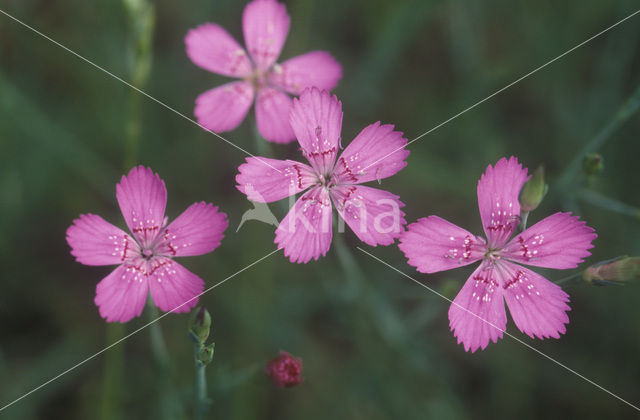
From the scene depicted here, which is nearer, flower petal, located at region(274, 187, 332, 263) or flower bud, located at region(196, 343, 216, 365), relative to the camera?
flower bud, located at region(196, 343, 216, 365)

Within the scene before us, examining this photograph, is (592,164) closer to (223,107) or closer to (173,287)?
(223,107)

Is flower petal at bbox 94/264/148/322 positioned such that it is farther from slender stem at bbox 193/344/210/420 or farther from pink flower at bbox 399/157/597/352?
pink flower at bbox 399/157/597/352

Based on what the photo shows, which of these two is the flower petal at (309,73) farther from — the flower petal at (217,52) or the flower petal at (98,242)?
the flower petal at (98,242)

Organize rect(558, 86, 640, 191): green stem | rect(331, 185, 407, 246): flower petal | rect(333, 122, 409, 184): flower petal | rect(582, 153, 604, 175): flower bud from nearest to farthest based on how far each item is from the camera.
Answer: rect(331, 185, 407, 246): flower petal → rect(333, 122, 409, 184): flower petal → rect(582, 153, 604, 175): flower bud → rect(558, 86, 640, 191): green stem

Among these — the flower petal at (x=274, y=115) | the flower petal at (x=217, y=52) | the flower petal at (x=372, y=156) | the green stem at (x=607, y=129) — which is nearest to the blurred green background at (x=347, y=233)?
the green stem at (x=607, y=129)

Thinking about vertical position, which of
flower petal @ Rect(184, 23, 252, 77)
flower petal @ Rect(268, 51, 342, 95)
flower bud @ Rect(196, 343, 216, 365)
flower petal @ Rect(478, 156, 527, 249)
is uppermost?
flower petal @ Rect(184, 23, 252, 77)

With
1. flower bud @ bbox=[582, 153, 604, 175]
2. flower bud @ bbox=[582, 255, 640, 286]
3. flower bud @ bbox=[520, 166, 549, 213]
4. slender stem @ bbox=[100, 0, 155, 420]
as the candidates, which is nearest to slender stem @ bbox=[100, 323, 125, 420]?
slender stem @ bbox=[100, 0, 155, 420]

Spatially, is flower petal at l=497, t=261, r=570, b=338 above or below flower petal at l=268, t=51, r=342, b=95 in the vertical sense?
below
